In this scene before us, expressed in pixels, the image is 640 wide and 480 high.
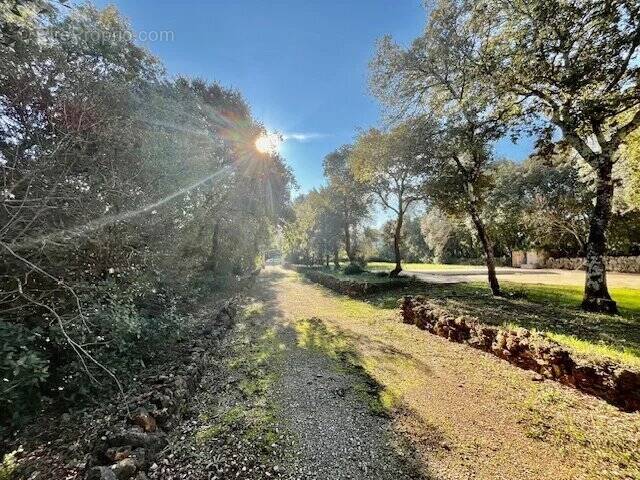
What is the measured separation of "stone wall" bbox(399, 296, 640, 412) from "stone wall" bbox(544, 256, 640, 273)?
2180cm

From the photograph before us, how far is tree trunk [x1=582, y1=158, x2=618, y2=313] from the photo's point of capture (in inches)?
334

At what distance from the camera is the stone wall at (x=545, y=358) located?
3.88 metres

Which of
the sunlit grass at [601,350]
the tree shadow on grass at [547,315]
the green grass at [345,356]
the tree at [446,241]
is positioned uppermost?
the tree at [446,241]

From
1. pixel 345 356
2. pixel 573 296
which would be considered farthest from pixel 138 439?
pixel 573 296

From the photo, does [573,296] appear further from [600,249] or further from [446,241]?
[446,241]

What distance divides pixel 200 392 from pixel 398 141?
43.2 feet

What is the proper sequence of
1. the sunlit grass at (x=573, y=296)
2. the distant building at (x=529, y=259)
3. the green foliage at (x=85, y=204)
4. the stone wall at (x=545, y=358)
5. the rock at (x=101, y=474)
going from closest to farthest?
1. the rock at (x=101, y=474)
2. the green foliage at (x=85, y=204)
3. the stone wall at (x=545, y=358)
4. the sunlit grass at (x=573, y=296)
5. the distant building at (x=529, y=259)

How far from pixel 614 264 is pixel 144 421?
2985 centimetres

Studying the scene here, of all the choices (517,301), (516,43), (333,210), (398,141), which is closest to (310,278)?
(333,210)

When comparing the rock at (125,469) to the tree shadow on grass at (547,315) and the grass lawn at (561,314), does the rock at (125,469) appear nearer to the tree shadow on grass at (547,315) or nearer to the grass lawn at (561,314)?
the grass lawn at (561,314)

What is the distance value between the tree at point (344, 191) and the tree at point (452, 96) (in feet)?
31.4

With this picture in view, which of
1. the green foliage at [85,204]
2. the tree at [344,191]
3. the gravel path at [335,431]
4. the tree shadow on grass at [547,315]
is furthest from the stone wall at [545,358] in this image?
the tree at [344,191]

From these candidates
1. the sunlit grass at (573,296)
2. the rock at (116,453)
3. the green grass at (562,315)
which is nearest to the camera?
the rock at (116,453)

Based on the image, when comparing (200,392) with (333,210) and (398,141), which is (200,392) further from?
(333,210)
